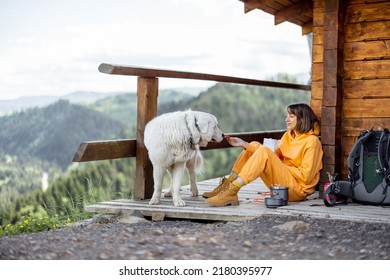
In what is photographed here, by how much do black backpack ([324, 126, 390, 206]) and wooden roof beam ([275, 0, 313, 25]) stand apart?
3.69 metres

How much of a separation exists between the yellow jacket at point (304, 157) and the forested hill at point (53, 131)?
1156cm

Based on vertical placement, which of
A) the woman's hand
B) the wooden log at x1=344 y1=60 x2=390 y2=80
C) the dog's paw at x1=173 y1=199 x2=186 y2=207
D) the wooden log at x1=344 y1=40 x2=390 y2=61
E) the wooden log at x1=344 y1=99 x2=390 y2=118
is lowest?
the dog's paw at x1=173 y1=199 x2=186 y2=207

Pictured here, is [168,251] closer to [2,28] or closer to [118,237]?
[118,237]

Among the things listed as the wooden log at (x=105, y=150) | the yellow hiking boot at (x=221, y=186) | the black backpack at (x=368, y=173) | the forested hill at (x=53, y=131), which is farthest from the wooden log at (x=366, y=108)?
the forested hill at (x=53, y=131)

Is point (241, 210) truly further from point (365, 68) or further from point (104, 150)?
point (365, 68)

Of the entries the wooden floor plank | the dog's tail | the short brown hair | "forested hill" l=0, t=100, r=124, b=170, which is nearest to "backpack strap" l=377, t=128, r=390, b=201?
the wooden floor plank

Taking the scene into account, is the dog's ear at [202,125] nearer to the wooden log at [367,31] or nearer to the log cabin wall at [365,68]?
the log cabin wall at [365,68]

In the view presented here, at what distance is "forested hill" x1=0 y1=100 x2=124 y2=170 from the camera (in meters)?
18.5

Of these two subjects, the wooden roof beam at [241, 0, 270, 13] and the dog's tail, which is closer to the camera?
the dog's tail

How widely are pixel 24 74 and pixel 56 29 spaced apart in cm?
713

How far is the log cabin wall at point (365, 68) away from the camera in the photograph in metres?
6.40

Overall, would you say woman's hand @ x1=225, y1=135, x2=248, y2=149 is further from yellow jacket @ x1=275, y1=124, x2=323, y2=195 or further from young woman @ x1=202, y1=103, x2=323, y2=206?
yellow jacket @ x1=275, y1=124, x2=323, y2=195

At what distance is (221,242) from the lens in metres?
4.14

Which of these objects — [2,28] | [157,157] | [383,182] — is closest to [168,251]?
[157,157]
